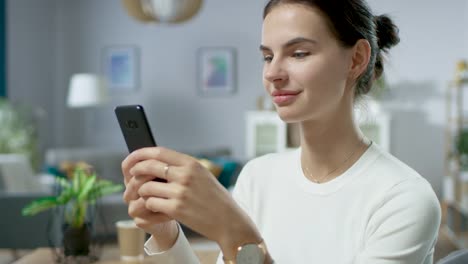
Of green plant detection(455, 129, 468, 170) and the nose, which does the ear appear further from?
green plant detection(455, 129, 468, 170)

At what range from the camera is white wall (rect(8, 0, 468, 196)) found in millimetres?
7258

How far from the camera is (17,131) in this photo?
650 centimetres

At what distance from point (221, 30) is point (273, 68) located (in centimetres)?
680

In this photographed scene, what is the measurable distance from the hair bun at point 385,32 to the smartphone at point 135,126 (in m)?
0.48

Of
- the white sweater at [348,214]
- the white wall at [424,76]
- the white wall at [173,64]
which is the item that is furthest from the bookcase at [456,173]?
the white sweater at [348,214]

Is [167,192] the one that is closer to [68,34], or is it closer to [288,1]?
[288,1]

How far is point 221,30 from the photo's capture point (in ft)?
25.0

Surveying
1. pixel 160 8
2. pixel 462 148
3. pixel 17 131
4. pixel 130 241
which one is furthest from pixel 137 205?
pixel 17 131

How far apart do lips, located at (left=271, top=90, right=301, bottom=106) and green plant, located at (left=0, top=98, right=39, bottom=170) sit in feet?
19.3

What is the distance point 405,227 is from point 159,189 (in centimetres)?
37

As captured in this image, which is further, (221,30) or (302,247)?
(221,30)

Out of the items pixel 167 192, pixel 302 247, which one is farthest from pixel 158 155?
pixel 302 247

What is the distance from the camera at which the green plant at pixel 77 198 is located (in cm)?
208

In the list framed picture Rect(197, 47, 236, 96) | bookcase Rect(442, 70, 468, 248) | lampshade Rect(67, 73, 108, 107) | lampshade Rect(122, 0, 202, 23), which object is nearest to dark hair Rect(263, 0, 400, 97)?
lampshade Rect(122, 0, 202, 23)
